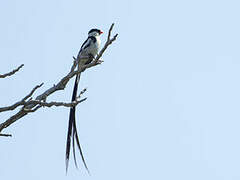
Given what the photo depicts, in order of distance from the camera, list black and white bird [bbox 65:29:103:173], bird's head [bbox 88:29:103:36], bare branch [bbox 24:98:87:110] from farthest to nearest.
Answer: bird's head [bbox 88:29:103:36]
black and white bird [bbox 65:29:103:173]
bare branch [bbox 24:98:87:110]

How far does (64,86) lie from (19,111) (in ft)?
1.72

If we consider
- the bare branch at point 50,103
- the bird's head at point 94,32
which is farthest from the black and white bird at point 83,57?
the bare branch at point 50,103

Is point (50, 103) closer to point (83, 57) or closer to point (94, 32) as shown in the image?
point (83, 57)

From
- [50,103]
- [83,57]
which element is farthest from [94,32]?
[50,103]

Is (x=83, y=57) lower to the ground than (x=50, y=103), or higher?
higher

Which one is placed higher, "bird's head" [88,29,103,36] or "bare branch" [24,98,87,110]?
"bird's head" [88,29,103,36]

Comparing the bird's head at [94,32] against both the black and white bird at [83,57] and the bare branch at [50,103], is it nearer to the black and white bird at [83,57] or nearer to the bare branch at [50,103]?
the black and white bird at [83,57]

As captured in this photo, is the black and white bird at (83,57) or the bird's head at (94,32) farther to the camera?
the bird's head at (94,32)

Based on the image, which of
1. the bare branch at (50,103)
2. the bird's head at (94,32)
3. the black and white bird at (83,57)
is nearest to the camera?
the bare branch at (50,103)

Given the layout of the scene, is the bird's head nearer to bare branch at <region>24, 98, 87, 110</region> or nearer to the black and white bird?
the black and white bird

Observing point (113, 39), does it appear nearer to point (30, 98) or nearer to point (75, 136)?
point (30, 98)

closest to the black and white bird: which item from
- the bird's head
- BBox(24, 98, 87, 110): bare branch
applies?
the bird's head

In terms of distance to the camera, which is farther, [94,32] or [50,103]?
[94,32]

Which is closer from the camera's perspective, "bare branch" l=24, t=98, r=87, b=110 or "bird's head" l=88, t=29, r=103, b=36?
"bare branch" l=24, t=98, r=87, b=110
